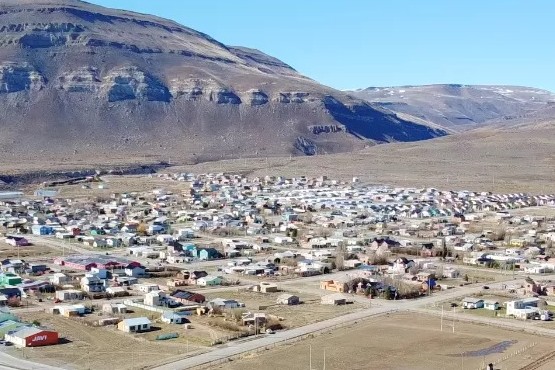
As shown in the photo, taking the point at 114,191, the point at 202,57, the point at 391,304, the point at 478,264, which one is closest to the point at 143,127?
the point at 202,57

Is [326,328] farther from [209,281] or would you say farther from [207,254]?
[207,254]

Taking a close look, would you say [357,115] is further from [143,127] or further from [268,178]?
[268,178]

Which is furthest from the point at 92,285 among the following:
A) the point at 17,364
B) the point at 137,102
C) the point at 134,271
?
the point at 137,102

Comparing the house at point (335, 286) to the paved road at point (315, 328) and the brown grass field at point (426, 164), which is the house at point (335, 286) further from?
the brown grass field at point (426, 164)

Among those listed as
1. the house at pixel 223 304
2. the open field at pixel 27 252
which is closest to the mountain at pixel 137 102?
the open field at pixel 27 252

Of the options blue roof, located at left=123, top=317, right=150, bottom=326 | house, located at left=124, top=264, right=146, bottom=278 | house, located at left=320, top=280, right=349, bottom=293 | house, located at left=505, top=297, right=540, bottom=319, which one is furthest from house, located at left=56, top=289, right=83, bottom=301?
house, located at left=505, top=297, right=540, bottom=319

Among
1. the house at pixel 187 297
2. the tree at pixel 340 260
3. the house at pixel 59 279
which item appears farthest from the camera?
the tree at pixel 340 260
